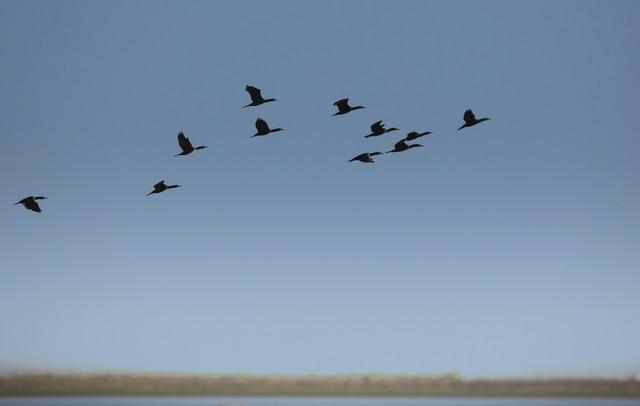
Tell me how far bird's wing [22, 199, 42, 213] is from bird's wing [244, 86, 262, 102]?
448 inches

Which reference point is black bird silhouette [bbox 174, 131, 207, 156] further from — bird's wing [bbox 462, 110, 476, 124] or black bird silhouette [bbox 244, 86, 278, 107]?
bird's wing [bbox 462, 110, 476, 124]

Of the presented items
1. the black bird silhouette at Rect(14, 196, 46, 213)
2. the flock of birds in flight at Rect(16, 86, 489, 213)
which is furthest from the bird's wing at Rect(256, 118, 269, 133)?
the black bird silhouette at Rect(14, 196, 46, 213)

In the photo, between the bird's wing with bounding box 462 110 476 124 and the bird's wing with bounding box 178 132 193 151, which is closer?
the bird's wing with bounding box 178 132 193 151

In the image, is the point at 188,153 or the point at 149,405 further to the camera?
the point at 149,405

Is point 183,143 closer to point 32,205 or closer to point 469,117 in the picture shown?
point 32,205

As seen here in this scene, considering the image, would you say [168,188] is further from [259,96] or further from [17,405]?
[17,405]

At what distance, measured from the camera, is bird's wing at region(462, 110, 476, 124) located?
155 ft

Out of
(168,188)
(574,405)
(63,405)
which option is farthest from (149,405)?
(168,188)

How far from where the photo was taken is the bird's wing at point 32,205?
44.2 metres

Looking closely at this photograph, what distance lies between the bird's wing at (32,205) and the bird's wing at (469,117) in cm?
2146

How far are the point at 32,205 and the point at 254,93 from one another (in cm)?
1179

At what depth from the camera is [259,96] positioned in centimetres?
4453

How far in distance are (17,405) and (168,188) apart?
141 m

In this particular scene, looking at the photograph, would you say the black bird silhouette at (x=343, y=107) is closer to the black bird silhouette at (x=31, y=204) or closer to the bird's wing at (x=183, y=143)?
the bird's wing at (x=183, y=143)
